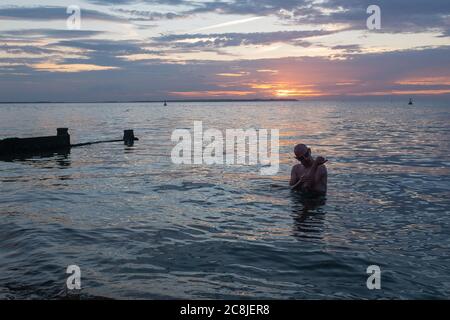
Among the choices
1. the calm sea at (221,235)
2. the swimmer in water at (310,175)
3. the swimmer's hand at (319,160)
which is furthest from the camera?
the swimmer in water at (310,175)

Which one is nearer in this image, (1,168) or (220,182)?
(220,182)

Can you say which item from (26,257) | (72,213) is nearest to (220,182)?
(72,213)

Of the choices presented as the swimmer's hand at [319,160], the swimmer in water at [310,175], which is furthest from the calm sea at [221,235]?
the swimmer's hand at [319,160]

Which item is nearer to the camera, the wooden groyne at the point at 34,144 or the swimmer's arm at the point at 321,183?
the swimmer's arm at the point at 321,183

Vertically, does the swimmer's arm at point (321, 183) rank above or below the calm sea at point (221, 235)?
above

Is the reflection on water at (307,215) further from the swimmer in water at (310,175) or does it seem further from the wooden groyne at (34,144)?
the wooden groyne at (34,144)

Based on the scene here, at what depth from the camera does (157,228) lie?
429 inches

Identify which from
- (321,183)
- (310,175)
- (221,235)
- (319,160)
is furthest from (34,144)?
(221,235)

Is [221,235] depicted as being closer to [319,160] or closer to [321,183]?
[319,160]

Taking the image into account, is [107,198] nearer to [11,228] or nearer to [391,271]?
[11,228]

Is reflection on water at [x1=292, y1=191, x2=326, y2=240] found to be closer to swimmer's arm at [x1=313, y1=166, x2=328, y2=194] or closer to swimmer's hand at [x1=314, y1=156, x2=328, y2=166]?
swimmer's arm at [x1=313, y1=166, x2=328, y2=194]

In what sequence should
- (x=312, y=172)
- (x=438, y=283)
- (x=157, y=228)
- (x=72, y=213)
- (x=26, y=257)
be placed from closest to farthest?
1. (x=438, y=283)
2. (x=26, y=257)
3. (x=157, y=228)
4. (x=72, y=213)
5. (x=312, y=172)

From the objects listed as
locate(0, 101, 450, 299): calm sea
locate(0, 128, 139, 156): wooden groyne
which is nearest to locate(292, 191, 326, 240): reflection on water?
locate(0, 101, 450, 299): calm sea
